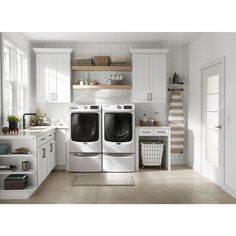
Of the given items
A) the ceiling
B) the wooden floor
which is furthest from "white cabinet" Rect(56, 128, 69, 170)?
the ceiling

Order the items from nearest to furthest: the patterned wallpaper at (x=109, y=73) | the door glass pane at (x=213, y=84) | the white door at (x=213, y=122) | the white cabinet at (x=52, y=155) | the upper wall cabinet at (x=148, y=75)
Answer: the white door at (x=213, y=122) < the door glass pane at (x=213, y=84) < the white cabinet at (x=52, y=155) < the upper wall cabinet at (x=148, y=75) < the patterned wallpaper at (x=109, y=73)

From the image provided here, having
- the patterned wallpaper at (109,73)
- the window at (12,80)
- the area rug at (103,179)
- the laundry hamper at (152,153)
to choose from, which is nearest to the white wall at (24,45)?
the window at (12,80)

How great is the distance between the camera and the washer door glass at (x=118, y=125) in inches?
264

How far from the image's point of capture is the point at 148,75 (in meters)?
7.12

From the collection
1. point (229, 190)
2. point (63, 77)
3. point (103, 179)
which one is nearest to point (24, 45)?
point (63, 77)

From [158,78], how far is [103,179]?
7.74 feet

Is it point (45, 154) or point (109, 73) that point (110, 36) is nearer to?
point (109, 73)

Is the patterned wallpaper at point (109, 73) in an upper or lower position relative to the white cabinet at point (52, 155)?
upper

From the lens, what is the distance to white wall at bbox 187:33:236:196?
4.94m

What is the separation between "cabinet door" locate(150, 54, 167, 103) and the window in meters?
2.50

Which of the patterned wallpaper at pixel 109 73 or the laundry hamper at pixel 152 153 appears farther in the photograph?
the patterned wallpaper at pixel 109 73

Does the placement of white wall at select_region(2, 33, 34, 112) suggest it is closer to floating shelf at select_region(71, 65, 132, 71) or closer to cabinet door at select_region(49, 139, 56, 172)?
floating shelf at select_region(71, 65, 132, 71)

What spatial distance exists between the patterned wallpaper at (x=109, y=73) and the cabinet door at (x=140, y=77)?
14.4 inches

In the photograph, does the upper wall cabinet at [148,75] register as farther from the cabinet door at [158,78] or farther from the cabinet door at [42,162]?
the cabinet door at [42,162]
